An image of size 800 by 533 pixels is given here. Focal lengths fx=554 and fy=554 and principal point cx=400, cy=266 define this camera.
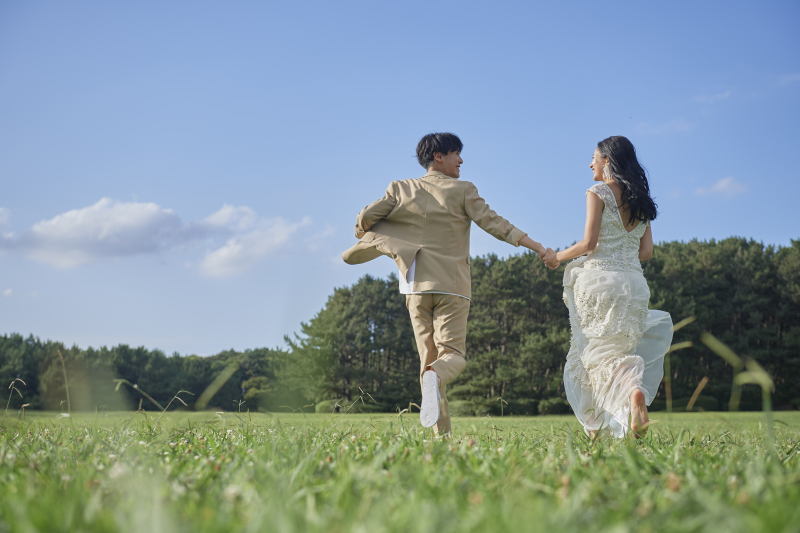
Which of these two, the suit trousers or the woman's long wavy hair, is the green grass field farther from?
the woman's long wavy hair

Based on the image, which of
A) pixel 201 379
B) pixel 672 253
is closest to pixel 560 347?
pixel 672 253

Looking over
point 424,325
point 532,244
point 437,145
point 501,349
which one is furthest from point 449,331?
point 501,349

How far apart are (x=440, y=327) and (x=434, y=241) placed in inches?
27.8

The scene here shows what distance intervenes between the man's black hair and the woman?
1.20 metres

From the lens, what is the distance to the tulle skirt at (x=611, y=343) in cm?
424

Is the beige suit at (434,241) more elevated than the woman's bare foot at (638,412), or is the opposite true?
the beige suit at (434,241)

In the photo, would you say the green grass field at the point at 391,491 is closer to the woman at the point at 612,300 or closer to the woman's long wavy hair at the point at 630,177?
the woman at the point at 612,300

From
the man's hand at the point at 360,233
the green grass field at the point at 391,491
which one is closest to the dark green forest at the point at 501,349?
the man's hand at the point at 360,233

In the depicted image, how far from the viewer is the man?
4368mm

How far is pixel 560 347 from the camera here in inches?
1176

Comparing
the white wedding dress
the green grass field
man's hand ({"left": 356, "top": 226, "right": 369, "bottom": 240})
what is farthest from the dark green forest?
the green grass field

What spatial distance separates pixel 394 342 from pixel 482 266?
7275mm

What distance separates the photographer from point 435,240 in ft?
14.9

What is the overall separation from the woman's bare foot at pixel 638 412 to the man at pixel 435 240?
1249 mm
